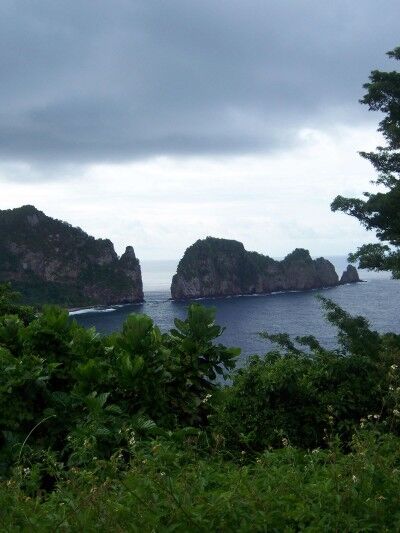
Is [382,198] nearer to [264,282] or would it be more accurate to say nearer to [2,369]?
[2,369]

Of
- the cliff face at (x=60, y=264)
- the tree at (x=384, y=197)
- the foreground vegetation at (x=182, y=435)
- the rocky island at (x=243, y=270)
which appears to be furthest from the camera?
the rocky island at (x=243, y=270)

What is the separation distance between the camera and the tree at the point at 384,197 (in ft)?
63.7

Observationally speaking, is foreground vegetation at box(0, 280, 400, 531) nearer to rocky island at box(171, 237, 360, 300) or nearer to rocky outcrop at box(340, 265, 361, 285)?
rocky island at box(171, 237, 360, 300)

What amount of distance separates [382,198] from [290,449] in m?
16.2

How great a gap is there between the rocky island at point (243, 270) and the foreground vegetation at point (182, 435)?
431 ft

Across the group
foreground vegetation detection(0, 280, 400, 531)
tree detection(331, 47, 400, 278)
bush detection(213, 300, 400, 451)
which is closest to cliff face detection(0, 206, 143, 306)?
tree detection(331, 47, 400, 278)

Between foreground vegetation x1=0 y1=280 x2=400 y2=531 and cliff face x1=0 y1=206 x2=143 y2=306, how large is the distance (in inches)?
4272

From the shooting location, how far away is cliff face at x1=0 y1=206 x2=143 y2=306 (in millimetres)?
118375

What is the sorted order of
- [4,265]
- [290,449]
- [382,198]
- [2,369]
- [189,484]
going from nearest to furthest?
[189,484] < [290,449] < [2,369] < [382,198] < [4,265]

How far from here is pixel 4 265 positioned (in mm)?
116812

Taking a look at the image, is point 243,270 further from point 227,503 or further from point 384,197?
point 227,503

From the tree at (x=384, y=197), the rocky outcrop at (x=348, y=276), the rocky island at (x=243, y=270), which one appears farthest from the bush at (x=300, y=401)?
the rocky outcrop at (x=348, y=276)

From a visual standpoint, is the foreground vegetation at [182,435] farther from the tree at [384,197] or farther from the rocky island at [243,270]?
the rocky island at [243,270]

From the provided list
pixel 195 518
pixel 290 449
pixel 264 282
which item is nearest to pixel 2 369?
pixel 290 449
